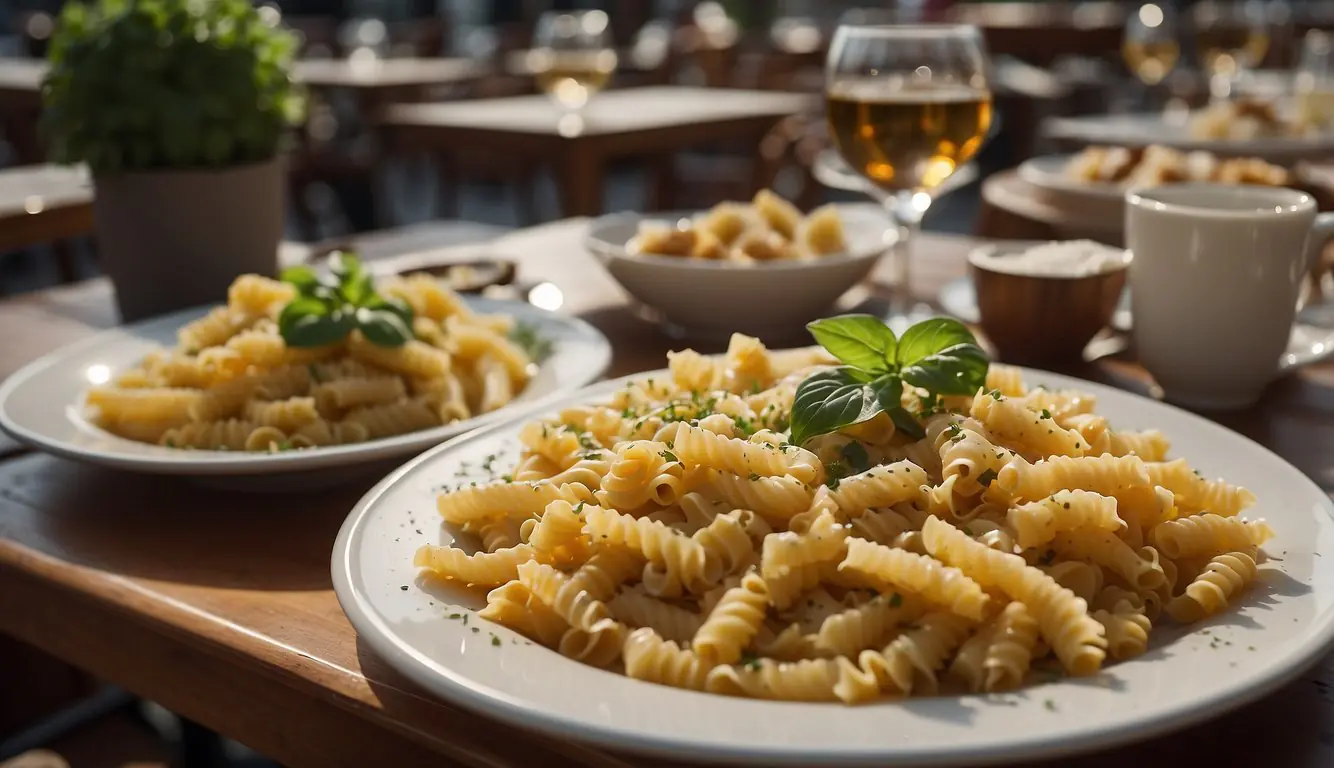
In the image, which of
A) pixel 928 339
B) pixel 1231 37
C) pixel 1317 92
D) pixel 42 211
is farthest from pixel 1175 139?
pixel 42 211

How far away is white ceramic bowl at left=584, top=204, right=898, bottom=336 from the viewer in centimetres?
138

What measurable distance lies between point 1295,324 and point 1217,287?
26 centimetres

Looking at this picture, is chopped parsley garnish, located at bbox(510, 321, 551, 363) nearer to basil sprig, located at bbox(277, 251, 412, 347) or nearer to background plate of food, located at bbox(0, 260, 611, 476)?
background plate of food, located at bbox(0, 260, 611, 476)

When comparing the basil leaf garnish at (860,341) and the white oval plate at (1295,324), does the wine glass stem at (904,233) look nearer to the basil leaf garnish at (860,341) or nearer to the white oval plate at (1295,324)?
the white oval plate at (1295,324)

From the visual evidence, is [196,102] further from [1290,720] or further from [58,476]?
[1290,720]

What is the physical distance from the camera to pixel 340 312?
44.5 inches

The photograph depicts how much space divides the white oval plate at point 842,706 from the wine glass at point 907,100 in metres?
0.74

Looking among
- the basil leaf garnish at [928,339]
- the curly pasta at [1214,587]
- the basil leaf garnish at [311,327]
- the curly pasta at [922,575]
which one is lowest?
the curly pasta at [1214,587]

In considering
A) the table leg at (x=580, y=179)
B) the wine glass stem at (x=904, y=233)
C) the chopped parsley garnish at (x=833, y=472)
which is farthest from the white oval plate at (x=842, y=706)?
the table leg at (x=580, y=179)

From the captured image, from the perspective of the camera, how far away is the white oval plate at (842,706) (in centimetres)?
55

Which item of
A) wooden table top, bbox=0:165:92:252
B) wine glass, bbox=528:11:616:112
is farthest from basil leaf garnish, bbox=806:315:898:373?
wine glass, bbox=528:11:616:112

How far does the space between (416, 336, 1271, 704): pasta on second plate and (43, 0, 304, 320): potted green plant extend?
35.3 inches

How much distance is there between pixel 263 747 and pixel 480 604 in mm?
234

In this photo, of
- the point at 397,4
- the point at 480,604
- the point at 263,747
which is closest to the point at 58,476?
the point at 263,747
